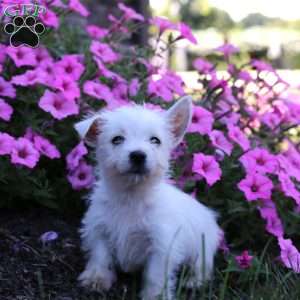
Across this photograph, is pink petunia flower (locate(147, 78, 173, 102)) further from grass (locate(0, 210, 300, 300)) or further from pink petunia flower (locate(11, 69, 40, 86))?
grass (locate(0, 210, 300, 300))

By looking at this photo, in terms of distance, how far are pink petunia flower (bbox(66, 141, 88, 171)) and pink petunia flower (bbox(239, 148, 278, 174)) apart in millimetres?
955

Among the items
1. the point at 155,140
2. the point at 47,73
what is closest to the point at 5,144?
the point at 47,73

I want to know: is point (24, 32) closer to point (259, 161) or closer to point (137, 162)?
point (137, 162)

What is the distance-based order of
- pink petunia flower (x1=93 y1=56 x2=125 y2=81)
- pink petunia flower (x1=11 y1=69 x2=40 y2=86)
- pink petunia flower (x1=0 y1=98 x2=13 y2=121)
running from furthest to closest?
1. pink petunia flower (x1=93 y1=56 x2=125 y2=81)
2. pink petunia flower (x1=11 y1=69 x2=40 y2=86)
3. pink petunia flower (x1=0 y1=98 x2=13 y2=121)

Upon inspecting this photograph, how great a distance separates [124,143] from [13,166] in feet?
2.78

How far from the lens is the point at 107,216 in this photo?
3.19 meters

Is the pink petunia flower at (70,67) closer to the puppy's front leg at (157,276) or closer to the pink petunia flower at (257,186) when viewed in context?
the pink petunia flower at (257,186)

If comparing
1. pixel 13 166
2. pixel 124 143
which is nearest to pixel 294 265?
pixel 124 143

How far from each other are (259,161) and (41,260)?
1431 millimetres

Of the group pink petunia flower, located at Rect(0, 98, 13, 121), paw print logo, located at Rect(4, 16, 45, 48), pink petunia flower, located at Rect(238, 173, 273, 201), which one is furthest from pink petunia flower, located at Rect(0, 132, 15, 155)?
pink petunia flower, located at Rect(238, 173, 273, 201)

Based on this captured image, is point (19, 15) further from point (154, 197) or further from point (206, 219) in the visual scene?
point (206, 219)

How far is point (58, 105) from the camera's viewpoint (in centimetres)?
369

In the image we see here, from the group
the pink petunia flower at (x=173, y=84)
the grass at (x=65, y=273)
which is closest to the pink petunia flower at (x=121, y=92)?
the pink petunia flower at (x=173, y=84)

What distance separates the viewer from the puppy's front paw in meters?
3.05
